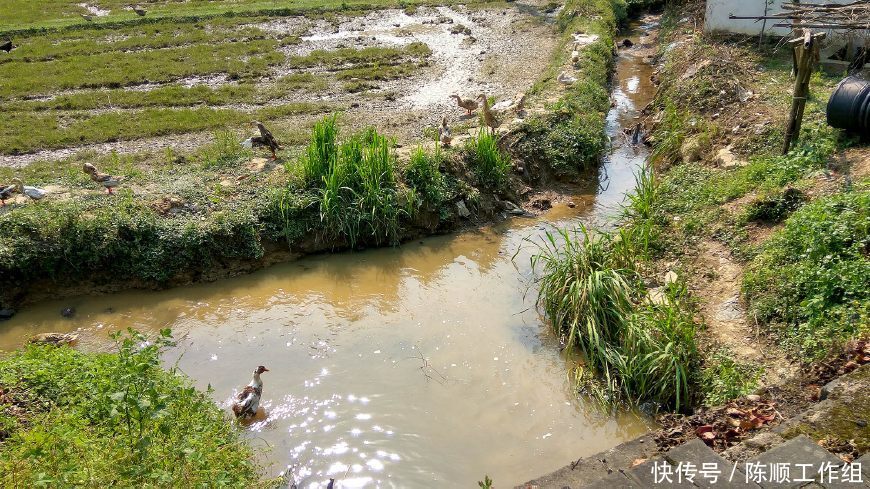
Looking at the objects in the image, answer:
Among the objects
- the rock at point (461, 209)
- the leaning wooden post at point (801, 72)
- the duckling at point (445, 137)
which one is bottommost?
the rock at point (461, 209)

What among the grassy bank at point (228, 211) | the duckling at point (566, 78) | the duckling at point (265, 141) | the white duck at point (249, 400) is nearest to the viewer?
the white duck at point (249, 400)

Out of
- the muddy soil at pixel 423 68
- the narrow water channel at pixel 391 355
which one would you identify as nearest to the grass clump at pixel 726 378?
the narrow water channel at pixel 391 355

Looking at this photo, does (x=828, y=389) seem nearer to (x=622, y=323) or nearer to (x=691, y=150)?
(x=622, y=323)

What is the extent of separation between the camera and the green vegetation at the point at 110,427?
202 inches

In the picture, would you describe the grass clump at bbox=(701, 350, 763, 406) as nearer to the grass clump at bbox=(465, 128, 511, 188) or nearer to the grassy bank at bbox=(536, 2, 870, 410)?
the grassy bank at bbox=(536, 2, 870, 410)

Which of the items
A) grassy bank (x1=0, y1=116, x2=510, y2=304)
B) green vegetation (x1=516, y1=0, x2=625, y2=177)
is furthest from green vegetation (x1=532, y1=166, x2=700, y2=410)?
green vegetation (x1=516, y1=0, x2=625, y2=177)

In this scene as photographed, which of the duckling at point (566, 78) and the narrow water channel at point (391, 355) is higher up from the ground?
the duckling at point (566, 78)

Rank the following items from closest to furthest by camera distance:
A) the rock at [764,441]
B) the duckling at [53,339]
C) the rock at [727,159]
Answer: the rock at [764,441]
the duckling at [53,339]
the rock at [727,159]

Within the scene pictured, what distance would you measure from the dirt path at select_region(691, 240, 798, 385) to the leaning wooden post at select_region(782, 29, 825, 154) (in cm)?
240

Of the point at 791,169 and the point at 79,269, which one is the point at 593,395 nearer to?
the point at 791,169

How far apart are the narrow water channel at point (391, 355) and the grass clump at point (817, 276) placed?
6.35 ft

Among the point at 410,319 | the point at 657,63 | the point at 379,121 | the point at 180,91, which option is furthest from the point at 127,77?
the point at 657,63

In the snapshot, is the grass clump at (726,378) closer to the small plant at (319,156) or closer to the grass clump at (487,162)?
A: the grass clump at (487,162)

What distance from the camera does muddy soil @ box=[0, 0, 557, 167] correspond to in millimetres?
13477
